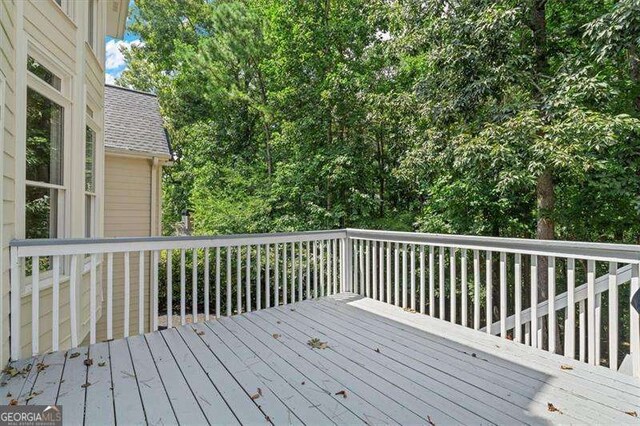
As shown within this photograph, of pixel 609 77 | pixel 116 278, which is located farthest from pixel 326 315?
pixel 609 77

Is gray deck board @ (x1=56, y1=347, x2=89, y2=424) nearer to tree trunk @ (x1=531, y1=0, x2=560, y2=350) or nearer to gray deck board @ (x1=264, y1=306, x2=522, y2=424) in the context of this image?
gray deck board @ (x1=264, y1=306, x2=522, y2=424)

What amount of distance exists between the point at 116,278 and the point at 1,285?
4728 mm

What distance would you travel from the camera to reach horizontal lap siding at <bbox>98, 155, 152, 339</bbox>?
6734 millimetres

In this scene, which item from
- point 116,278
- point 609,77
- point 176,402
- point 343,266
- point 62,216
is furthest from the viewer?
point 116,278

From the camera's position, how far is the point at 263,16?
36.7 ft

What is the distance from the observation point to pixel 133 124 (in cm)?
793

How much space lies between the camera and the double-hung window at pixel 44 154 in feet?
10.2

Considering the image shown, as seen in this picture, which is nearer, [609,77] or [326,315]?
[326,315]

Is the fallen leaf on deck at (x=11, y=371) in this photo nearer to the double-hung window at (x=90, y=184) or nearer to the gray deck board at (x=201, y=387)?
the gray deck board at (x=201, y=387)

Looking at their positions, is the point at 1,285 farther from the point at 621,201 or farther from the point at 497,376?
the point at 621,201

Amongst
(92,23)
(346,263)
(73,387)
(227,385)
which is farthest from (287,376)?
(92,23)

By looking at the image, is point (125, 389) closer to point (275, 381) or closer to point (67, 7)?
point (275, 381)

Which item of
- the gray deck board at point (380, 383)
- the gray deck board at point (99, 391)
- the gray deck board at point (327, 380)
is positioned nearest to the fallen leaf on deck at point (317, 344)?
the gray deck board at point (380, 383)

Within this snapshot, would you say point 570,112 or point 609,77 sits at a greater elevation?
point 609,77
